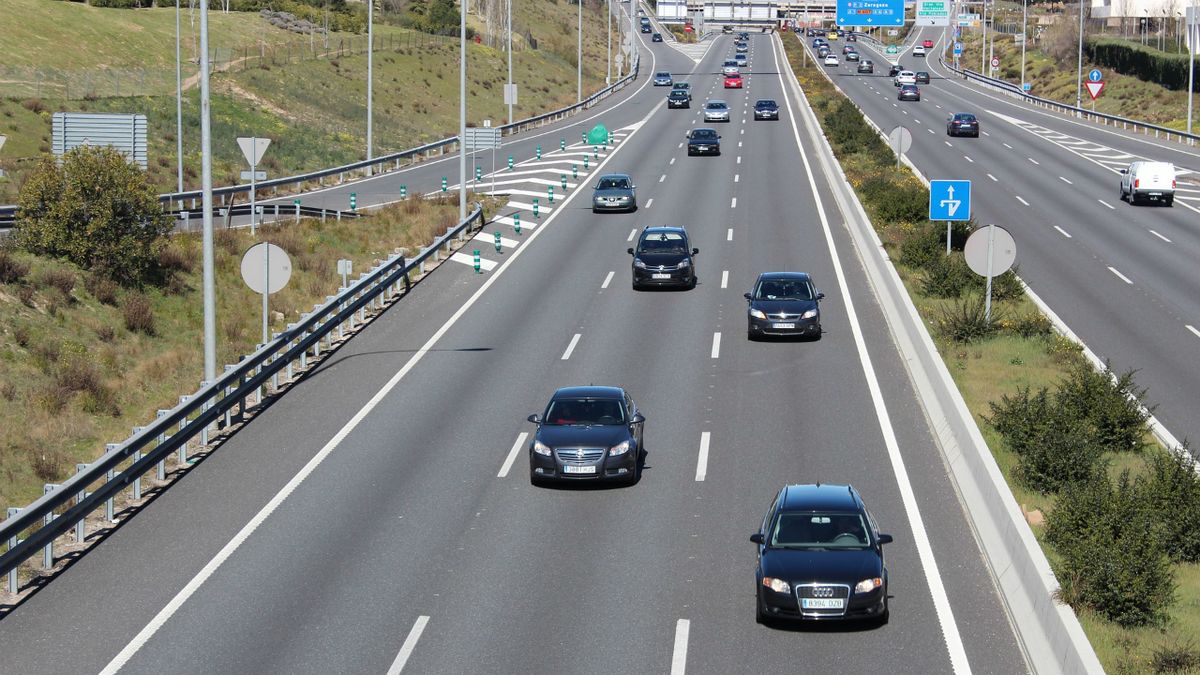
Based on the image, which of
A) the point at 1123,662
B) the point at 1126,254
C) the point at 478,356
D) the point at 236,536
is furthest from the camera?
the point at 1126,254

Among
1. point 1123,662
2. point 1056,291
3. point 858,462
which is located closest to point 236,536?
point 858,462

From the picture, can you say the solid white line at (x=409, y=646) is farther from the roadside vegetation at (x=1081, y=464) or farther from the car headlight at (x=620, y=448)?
the roadside vegetation at (x=1081, y=464)

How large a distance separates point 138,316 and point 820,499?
2681cm

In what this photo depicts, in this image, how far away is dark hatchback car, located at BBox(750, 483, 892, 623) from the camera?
15789mm

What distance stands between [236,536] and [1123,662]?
11.6m

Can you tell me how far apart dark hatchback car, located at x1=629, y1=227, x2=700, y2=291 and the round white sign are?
13.1 meters

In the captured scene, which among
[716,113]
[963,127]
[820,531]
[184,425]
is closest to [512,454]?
[184,425]

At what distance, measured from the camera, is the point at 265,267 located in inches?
1069

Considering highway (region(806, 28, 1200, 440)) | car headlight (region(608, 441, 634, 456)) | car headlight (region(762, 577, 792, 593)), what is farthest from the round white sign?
highway (region(806, 28, 1200, 440))

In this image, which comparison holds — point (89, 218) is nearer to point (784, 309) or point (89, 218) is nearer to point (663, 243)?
point (663, 243)

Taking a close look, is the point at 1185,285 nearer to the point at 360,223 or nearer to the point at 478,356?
the point at 478,356

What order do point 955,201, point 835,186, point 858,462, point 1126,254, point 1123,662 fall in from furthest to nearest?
point 835,186 < point 1126,254 < point 955,201 < point 858,462 < point 1123,662

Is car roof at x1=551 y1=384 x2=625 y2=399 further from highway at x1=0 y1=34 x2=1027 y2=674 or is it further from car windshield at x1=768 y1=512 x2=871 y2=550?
car windshield at x1=768 y1=512 x2=871 y2=550

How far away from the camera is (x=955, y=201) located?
118 feet
